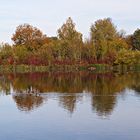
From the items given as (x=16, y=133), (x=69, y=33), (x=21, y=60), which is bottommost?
(x=16, y=133)

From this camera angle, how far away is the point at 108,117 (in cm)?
1647

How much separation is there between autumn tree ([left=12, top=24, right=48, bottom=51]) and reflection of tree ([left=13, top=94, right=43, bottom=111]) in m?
45.2

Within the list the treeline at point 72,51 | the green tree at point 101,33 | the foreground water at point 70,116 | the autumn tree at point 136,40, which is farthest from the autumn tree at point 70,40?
the foreground water at point 70,116

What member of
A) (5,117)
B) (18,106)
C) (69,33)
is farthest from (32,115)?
(69,33)

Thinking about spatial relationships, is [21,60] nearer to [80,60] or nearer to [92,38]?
[80,60]

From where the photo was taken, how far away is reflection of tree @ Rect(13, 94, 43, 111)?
771 inches

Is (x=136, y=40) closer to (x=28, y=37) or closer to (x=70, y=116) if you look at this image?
(x=28, y=37)

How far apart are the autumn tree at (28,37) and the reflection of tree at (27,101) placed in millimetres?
45167

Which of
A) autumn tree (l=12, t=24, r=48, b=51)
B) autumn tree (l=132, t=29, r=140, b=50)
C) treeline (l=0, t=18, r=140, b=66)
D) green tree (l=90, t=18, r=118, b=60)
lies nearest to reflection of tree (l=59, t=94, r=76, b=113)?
treeline (l=0, t=18, r=140, b=66)

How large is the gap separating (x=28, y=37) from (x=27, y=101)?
48.9 metres

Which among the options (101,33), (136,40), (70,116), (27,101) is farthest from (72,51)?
(70,116)

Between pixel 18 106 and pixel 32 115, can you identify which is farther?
pixel 18 106

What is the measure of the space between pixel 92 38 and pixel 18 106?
48.9 m

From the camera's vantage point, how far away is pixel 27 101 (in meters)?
21.7
